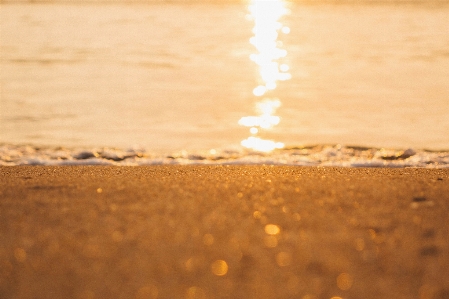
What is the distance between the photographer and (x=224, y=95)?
9.94 metres

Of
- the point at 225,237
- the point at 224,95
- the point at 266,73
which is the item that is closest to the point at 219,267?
the point at 225,237

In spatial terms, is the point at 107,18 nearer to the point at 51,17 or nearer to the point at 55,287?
the point at 51,17

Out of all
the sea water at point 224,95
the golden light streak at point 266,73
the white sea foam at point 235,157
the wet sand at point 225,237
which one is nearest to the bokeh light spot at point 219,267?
the wet sand at point 225,237

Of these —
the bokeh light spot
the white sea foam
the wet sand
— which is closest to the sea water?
the white sea foam

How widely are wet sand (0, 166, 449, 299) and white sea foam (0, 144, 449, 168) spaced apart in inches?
57.2

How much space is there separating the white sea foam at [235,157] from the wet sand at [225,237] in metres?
1.45

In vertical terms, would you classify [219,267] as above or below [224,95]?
above

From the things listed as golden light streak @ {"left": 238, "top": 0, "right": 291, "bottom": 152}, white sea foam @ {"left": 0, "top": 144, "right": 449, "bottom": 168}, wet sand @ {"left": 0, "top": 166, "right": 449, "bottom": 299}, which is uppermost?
wet sand @ {"left": 0, "top": 166, "right": 449, "bottom": 299}

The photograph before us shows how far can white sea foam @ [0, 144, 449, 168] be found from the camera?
6.02 metres

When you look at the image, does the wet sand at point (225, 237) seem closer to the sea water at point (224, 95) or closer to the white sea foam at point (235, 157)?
the white sea foam at point (235, 157)

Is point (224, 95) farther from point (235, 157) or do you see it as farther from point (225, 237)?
point (225, 237)

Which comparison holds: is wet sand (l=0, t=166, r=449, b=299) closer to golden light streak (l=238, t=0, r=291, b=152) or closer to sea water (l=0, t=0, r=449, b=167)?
sea water (l=0, t=0, r=449, b=167)

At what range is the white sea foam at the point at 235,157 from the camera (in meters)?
6.02

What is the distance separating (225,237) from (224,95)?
686 cm
